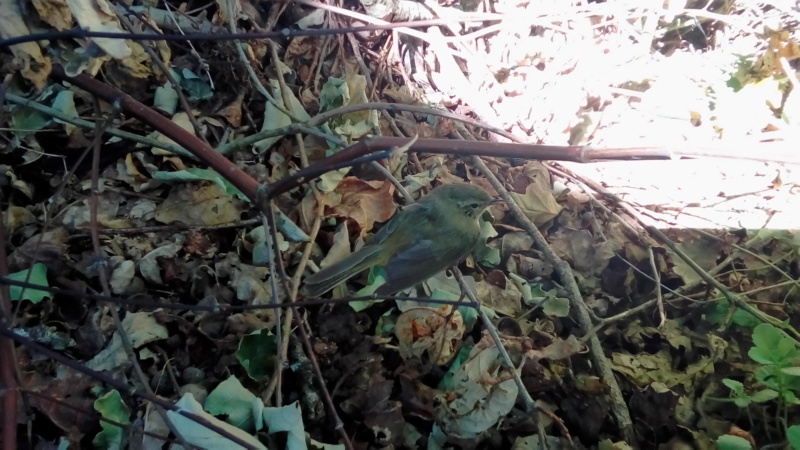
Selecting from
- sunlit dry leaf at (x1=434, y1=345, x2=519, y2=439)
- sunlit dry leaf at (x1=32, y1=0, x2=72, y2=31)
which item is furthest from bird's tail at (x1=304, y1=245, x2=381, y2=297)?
sunlit dry leaf at (x1=32, y1=0, x2=72, y2=31)

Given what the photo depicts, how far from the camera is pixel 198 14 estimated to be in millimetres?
2365

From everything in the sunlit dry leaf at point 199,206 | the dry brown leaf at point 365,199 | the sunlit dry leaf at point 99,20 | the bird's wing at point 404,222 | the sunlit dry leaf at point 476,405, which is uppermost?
the sunlit dry leaf at point 99,20

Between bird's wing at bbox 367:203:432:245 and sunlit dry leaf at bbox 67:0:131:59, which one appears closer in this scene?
sunlit dry leaf at bbox 67:0:131:59

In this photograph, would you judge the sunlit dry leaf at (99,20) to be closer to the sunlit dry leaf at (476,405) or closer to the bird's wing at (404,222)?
the bird's wing at (404,222)

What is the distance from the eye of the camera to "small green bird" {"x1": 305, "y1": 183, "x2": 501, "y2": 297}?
A: 161 centimetres

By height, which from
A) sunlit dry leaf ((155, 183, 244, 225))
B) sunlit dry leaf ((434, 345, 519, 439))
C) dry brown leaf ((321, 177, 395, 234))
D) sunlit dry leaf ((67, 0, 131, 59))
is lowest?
sunlit dry leaf ((434, 345, 519, 439))

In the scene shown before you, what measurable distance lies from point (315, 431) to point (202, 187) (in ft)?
3.02

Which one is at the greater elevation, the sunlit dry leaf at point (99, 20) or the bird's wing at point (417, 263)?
the sunlit dry leaf at point (99, 20)

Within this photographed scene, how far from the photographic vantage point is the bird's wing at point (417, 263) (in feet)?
5.23

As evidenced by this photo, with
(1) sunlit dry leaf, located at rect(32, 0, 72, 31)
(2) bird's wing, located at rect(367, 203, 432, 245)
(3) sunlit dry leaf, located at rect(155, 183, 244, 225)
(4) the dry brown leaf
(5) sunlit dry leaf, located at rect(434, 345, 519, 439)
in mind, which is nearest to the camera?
(1) sunlit dry leaf, located at rect(32, 0, 72, 31)

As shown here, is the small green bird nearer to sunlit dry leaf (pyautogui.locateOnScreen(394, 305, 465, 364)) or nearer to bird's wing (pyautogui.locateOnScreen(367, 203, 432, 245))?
bird's wing (pyautogui.locateOnScreen(367, 203, 432, 245))

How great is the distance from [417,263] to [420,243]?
0.24ft

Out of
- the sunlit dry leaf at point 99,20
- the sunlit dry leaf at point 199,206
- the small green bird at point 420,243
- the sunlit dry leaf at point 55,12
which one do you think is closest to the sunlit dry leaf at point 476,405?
the small green bird at point 420,243

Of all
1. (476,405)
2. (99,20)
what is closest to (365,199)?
(476,405)
